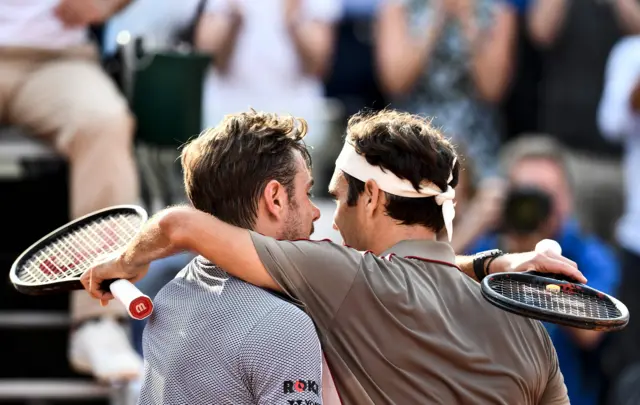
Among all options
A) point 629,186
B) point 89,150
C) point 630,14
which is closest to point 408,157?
point 89,150

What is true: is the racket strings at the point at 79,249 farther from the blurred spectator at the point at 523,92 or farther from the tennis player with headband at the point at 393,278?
the blurred spectator at the point at 523,92

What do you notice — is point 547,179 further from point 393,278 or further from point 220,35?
point 393,278

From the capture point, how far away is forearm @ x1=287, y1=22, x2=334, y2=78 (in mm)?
6707

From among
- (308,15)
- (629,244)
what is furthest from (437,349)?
(308,15)

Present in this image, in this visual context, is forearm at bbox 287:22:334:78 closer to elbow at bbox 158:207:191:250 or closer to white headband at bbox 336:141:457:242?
white headband at bbox 336:141:457:242

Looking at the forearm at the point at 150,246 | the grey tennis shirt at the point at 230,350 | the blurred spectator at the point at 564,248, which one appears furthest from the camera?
the blurred spectator at the point at 564,248

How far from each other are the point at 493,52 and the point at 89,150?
9.24 feet

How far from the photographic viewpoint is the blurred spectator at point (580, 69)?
22.9ft

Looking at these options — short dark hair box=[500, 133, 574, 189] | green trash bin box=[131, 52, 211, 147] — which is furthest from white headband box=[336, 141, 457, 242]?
short dark hair box=[500, 133, 574, 189]

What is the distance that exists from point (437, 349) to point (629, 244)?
366 centimetres

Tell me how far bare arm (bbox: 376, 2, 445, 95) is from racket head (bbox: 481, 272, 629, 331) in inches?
162

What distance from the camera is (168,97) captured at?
5.39 meters

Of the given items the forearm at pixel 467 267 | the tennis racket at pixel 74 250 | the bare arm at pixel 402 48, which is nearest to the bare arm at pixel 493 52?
the bare arm at pixel 402 48

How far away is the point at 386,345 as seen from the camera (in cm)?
269
